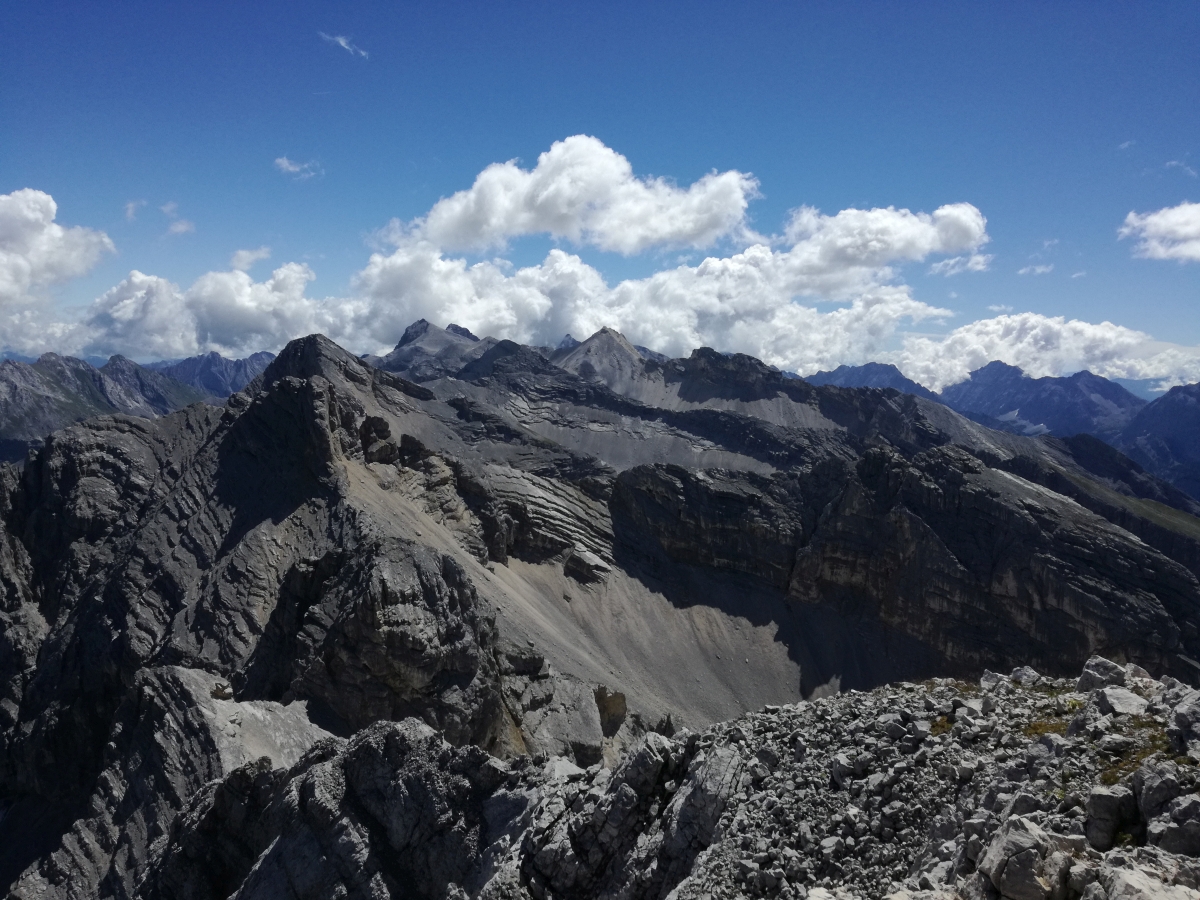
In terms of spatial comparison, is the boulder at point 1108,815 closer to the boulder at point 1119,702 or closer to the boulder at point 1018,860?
the boulder at point 1018,860

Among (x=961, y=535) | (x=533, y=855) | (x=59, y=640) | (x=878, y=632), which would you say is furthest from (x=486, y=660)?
(x=961, y=535)

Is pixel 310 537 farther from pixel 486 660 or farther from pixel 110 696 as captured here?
pixel 486 660

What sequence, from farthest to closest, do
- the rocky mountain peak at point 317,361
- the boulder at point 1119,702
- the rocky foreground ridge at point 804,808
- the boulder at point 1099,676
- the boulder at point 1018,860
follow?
the rocky mountain peak at point 317,361 → the boulder at point 1099,676 → the boulder at point 1119,702 → the rocky foreground ridge at point 804,808 → the boulder at point 1018,860

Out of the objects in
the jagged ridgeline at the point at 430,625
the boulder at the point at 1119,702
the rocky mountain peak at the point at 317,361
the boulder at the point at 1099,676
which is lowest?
the jagged ridgeline at the point at 430,625

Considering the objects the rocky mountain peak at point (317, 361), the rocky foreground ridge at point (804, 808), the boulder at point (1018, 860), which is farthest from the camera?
the rocky mountain peak at point (317, 361)

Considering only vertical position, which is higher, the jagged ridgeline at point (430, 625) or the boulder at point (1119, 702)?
the boulder at point (1119, 702)

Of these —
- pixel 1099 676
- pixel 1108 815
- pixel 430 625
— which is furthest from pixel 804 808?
pixel 430 625

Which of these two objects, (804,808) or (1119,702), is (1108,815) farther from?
(804,808)

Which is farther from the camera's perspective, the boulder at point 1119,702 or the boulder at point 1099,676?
the boulder at point 1099,676

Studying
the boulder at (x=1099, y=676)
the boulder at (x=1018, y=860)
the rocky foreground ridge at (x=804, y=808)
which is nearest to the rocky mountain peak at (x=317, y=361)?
the rocky foreground ridge at (x=804, y=808)
